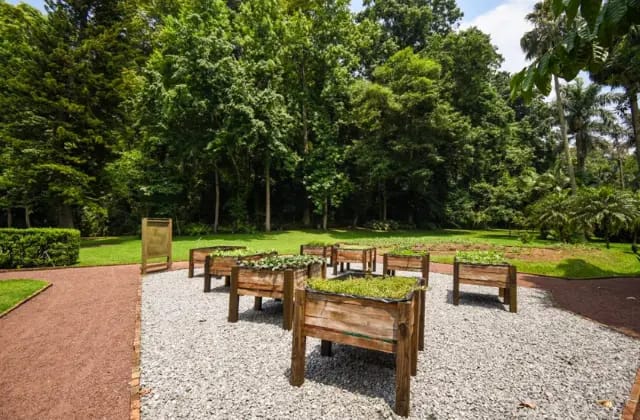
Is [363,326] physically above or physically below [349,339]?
above

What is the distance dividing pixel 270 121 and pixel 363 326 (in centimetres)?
1769

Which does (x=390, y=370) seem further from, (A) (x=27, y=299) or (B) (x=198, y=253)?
(A) (x=27, y=299)

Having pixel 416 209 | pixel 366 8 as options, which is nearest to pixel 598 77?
pixel 416 209

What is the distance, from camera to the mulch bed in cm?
269

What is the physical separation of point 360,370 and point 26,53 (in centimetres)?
1989

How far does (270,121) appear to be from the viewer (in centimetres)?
1897

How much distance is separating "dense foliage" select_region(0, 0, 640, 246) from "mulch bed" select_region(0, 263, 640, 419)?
8.72m

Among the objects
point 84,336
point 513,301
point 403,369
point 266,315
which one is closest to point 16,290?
point 84,336

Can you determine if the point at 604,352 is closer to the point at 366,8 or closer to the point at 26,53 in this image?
the point at 26,53

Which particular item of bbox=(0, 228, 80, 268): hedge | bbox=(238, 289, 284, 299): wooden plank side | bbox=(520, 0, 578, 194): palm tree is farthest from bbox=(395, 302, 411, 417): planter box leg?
bbox=(520, 0, 578, 194): palm tree

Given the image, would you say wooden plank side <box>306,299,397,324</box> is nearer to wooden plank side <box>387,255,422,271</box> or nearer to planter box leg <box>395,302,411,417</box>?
planter box leg <box>395,302,411,417</box>

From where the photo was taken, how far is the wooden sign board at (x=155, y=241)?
8250mm

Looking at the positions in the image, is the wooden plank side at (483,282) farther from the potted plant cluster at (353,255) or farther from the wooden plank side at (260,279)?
the wooden plank side at (260,279)

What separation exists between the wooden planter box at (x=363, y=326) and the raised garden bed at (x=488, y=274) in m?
3.00
